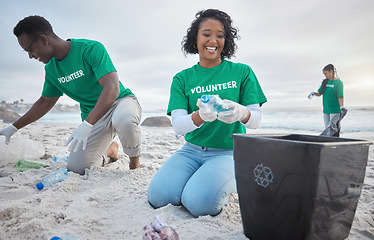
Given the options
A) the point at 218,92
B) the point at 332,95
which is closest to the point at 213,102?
the point at 218,92

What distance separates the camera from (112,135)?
2.45 metres

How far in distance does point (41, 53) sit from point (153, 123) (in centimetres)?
570

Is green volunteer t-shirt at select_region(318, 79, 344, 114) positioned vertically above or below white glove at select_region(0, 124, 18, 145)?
above

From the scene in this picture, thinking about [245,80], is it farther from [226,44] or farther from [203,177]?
[203,177]

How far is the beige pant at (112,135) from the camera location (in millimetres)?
2166

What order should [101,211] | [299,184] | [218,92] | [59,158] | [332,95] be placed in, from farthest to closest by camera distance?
1. [332,95]
2. [59,158]
3. [218,92]
4. [101,211]
5. [299,184]

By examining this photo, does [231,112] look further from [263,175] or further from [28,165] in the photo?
[28,165]

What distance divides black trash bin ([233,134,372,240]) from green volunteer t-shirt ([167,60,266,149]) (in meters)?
0.56

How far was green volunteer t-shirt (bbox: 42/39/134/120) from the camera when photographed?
85.9 inches

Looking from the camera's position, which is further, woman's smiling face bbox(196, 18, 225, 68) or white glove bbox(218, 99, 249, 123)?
woman's smiling face bbox(196, 18, 225, 68)

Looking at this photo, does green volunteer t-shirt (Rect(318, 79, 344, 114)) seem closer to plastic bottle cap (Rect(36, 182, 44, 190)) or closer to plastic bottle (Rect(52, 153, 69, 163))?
plastic bottle (Rect(52, 153, 69, 163))

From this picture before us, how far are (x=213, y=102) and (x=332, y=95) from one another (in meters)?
4.06

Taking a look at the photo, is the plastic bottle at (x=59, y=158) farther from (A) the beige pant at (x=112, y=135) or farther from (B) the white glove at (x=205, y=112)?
(B) the white glove at (x=205, y=112)

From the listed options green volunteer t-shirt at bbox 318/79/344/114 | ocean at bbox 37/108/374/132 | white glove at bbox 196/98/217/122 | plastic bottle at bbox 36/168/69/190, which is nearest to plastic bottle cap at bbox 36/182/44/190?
plastic bottle at bbox 36/168/69/190
